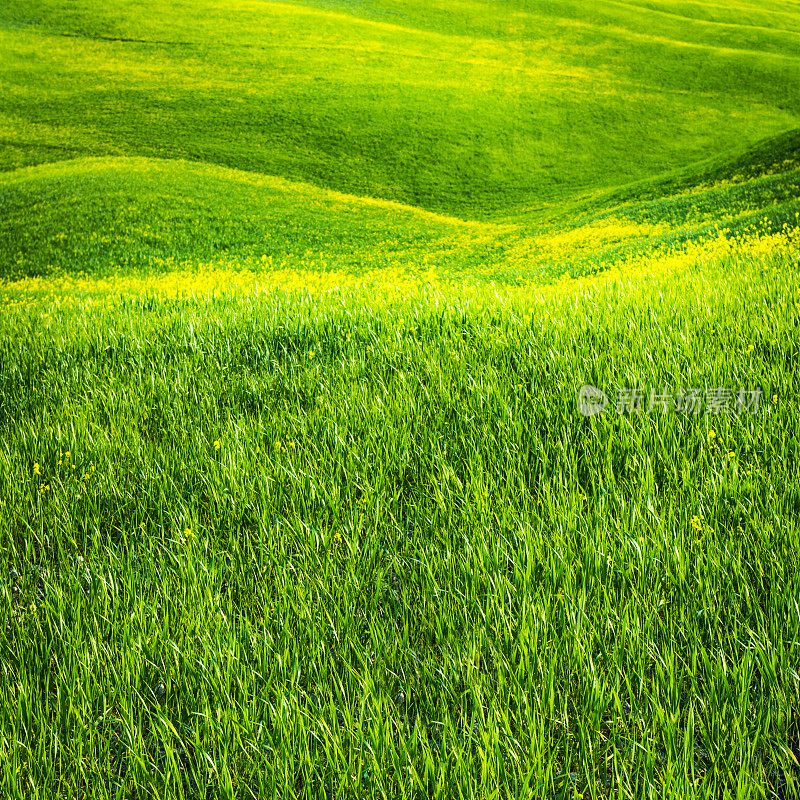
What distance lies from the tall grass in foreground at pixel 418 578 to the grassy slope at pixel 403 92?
31679 millimetres

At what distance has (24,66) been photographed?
47.9m

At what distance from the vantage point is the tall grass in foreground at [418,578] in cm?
145

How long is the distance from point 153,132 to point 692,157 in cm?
3692

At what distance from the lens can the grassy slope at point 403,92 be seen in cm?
3812

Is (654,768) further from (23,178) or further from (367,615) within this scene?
(23,178)

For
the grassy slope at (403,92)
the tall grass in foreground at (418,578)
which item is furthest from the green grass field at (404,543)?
the grassy slope at (403,92)

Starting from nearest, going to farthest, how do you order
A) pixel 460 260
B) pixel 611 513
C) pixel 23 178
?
pixel 611 513 → pixel 460 260 → pixel 23 178

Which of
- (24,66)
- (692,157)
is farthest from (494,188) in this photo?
(24,66)

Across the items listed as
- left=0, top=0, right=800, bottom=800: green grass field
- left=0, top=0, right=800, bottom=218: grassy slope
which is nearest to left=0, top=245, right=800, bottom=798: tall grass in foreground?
left=0, top=0, right=800, bottom=800: green grass field

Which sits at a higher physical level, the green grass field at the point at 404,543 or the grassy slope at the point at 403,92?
the grassy slope at the point at 403,92

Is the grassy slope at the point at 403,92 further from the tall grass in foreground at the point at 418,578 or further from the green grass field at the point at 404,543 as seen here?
the tall grass in foreground at the point at 418,578

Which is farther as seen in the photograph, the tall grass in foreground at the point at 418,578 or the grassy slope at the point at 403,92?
the grassy slope at the point at 403,92

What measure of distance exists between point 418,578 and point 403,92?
49770mm

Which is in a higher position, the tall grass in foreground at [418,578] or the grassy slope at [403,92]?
the grassy slope at [403,92]
